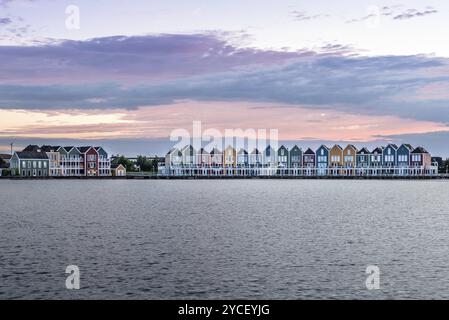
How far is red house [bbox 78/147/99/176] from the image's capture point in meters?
180

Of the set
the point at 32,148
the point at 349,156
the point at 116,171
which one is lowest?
the point at 116,171

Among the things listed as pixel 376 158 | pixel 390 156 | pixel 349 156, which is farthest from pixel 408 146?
pixel 349 156

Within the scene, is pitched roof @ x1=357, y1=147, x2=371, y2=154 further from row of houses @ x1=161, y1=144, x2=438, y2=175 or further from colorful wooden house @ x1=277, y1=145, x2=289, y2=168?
colorful wooden house @ x1=277, y1=145, x2=289, y2=168

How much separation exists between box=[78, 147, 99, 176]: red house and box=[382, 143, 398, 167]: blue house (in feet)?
289

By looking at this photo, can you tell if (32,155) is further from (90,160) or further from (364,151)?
(364,151)

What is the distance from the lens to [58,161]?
18138 centimetres

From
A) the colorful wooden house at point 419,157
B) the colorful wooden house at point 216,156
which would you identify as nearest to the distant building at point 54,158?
the colorful wooden house at point 216,156

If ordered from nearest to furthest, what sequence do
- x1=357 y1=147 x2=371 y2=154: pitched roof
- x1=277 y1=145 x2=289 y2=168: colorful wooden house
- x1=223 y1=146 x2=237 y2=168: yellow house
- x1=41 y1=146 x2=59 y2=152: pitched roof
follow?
x1=41 y1=146 x2=59 y2=152: pitched roof
x1=357 y1=147 x2=371 y2=154: pitched roof
x1=277 y1=145 x2=289 y2=168: colorful wooden house
x1=223 y1=146 x2=237 y2=168: yellow house

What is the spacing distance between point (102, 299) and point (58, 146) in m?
162

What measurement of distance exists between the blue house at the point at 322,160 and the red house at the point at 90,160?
68.4 meters

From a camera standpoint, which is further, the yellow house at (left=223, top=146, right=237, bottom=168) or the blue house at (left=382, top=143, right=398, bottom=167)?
the yellow house at (left=223, top=146, right=237, bottom=168)

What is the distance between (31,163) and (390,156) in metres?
109

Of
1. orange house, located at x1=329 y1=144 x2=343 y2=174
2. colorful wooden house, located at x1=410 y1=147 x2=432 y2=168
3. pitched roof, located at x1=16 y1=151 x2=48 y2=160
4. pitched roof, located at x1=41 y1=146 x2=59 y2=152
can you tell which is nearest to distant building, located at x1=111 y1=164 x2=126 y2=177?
pitched roof, located at x1=41 y1=146 x2=59 y2=152

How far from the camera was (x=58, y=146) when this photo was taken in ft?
583
